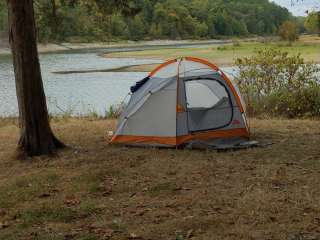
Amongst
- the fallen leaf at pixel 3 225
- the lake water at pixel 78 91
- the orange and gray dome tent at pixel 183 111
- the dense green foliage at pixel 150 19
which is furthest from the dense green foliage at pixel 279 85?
the fallen leaf at pixel 3 225

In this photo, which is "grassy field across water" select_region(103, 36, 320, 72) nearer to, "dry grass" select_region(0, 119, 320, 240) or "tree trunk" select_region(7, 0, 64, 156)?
"tree trunk" select_region(7, 0, 64, 156)

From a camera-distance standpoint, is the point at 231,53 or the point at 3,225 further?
the point at 231,53

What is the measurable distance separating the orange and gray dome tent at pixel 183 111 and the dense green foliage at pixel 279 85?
3934 mm

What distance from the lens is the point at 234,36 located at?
96500 millimetres

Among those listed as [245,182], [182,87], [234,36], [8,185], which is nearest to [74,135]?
[182,87]

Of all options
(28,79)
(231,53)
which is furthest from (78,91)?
(231,53)

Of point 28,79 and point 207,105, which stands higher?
point 28,79

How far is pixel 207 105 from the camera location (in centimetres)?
835

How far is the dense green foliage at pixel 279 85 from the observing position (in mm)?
11883

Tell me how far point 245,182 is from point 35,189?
2.38 m

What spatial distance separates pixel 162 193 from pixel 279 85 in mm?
8161

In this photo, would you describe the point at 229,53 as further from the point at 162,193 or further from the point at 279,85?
the point at 162,193

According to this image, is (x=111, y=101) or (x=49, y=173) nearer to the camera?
(x=49, y=173)

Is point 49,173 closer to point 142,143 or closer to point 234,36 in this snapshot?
point 142,143
